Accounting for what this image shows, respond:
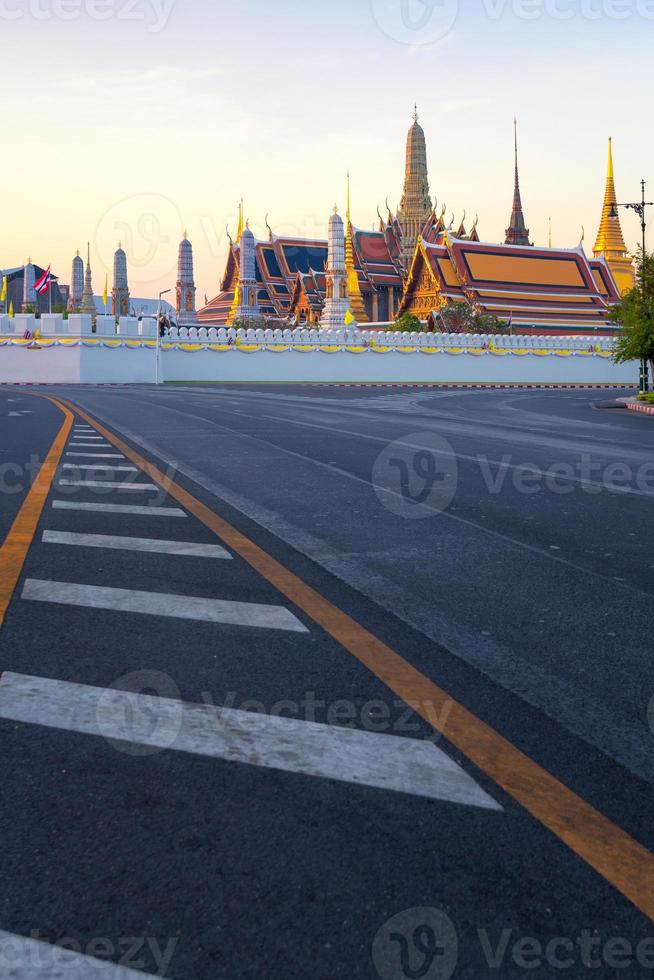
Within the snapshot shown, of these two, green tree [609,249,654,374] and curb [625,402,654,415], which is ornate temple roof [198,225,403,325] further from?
curb [625,402,654,415]

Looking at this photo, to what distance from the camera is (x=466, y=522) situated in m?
8.36

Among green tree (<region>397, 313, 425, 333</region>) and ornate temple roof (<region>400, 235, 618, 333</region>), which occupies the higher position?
ornate temple roof (<region>400, 235, 618, 333</region>)

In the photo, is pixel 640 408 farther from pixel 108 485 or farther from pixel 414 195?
pixel 414 195

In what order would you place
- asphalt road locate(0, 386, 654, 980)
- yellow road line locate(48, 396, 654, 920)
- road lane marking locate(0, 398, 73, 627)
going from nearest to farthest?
1. asphalt road locate(0, 386, 654, 980)
2. yellow road line locate(48, 396, 654, 920)
3. road lane marking locate(0, 398, 73, 627)

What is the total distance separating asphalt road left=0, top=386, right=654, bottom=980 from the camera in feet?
7.48

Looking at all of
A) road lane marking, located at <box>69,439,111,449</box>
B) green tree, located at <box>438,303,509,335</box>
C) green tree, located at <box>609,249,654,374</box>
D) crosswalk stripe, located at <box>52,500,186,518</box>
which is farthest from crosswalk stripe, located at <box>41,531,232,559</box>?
green tree, located at <box>438,303,509,335</box>

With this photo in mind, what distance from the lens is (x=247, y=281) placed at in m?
91.2

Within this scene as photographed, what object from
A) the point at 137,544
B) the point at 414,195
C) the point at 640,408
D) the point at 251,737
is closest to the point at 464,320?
the point at 414,195

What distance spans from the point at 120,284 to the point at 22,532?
9674cm

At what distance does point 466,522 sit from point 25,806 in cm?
585

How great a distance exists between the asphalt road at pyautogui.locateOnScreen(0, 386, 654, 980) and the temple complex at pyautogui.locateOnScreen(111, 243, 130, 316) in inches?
3731

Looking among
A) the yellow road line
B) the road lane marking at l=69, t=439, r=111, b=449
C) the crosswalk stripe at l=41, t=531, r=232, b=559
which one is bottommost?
the yellow road line

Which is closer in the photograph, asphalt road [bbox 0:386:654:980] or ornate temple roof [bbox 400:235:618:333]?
asphalt road [bbox 0:386:654:980]

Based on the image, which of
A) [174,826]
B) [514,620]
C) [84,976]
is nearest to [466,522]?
[514,620]
